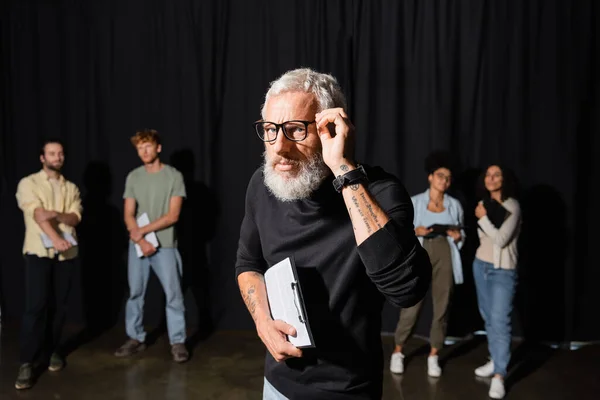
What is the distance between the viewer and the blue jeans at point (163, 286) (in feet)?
13.9

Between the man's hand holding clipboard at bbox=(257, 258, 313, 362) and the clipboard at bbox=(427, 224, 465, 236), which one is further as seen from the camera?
the clipboard at bbox=(427, 224, 465, 236)

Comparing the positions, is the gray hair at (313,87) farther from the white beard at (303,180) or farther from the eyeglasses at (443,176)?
the eyeglasses at (443,176)

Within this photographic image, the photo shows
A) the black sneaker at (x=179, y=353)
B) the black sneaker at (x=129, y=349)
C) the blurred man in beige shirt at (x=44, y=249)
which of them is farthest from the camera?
the black sneaker at (x=129, y=349)

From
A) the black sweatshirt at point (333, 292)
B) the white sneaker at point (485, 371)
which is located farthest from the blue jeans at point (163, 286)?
the black sweatshirt at point (333, 292)

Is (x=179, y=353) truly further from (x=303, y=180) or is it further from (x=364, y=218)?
(x=364, y=218)

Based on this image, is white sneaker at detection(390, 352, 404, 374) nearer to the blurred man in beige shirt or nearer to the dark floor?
the dark floor

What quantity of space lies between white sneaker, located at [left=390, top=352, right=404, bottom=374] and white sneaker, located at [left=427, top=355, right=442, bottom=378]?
202mm

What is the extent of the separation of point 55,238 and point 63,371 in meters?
1.05

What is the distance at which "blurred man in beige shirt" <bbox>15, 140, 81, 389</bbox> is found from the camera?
3.70 m

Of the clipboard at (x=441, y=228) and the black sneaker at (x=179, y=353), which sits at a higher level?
the clipboard at (x=441, y=228)

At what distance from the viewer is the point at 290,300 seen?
1.24 metres

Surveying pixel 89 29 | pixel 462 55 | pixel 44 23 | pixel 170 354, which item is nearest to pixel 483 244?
pixel 462 55

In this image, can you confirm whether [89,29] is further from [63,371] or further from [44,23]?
[63,371]

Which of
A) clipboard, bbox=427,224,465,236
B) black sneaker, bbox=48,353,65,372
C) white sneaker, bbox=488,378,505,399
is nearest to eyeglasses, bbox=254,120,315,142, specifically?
clipboard, bbox=427,224,465,236
